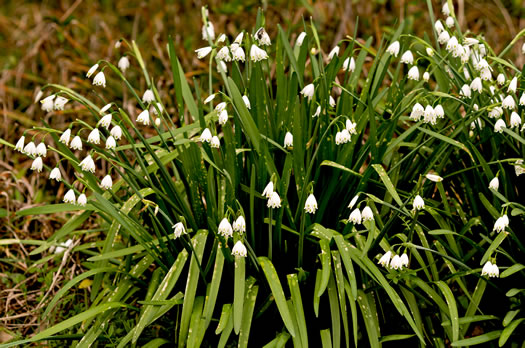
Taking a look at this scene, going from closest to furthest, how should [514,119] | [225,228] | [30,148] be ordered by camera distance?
[225,228] < [30,148] < [514,119]

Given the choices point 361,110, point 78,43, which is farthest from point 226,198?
point 78,43

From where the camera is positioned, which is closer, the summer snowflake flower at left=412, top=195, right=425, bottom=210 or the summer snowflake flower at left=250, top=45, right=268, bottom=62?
the summer snowflake flower at left=412, top=195, right=425, bottom=210

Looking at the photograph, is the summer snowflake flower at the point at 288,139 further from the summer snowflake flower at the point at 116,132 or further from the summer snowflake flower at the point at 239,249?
the summer snowflake flower at the point at 116,132

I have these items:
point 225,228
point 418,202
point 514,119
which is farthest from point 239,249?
point 514,119

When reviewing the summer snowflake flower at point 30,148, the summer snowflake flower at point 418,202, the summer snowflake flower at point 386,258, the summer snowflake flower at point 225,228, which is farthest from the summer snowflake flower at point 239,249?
the summer snowflake flower at point 30,148

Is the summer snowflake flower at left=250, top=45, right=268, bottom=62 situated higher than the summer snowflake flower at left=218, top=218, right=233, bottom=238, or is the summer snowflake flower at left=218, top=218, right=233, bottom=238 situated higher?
the summer snowflake flower at left=250, top=45, right=268, bottom=62

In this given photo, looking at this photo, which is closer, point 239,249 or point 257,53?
point 239,249

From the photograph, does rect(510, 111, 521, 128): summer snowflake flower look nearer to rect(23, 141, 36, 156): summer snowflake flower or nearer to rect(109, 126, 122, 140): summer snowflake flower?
rect(109, 126, 122, 140): summer snowflake flower

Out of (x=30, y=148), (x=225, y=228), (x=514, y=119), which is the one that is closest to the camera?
(x=225, y=228)

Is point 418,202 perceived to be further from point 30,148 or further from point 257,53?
point 30,148

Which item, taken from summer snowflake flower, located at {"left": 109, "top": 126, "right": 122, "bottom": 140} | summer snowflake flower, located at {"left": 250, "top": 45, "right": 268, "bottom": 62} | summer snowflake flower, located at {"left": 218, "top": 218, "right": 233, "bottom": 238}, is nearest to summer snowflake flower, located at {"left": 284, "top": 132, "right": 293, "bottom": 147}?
summer snowflake flower, located at {"left": 250, "top": 45, "right": 268, "bottom": 62}

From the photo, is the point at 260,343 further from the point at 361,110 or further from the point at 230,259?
the point at 361,110
